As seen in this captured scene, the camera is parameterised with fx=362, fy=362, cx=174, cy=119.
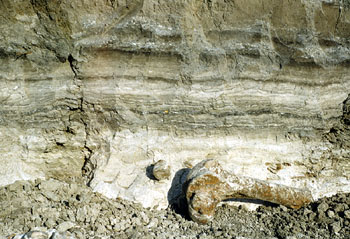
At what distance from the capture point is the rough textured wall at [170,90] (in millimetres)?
3445

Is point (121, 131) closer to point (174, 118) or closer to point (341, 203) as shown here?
point (174, 118)

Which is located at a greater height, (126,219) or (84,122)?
(84,122)

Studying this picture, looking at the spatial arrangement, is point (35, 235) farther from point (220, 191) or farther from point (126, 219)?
point (220, 191)

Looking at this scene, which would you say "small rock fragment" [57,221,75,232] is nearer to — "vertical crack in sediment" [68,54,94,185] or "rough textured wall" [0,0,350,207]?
"rough textured wall" [0,0,350,207]

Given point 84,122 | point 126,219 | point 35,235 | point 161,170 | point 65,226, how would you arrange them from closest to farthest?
point 35,235, point 65,226, point 126,219, point 161,170, point 84,122

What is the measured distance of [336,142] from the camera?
397cm

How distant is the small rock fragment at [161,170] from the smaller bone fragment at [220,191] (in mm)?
298

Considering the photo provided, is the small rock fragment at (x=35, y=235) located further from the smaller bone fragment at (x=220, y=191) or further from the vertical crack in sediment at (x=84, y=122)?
the smaller bone fragment at (x=220, y=191)

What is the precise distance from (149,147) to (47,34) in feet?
4.79

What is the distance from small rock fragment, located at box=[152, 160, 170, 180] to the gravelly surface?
13.0 inches

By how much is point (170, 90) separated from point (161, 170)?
79 cm

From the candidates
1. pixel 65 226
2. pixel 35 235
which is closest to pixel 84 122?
pixel 65 226

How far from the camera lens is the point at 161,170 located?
350 centimetres

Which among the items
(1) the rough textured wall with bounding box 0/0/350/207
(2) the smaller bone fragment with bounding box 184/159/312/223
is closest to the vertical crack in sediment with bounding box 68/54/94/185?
(1) the rough textured wall with bounding box 0/0/350/207
